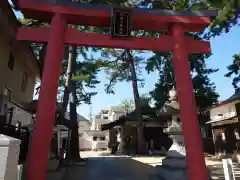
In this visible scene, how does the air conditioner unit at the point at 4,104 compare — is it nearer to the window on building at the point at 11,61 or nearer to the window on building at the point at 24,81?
the window on building at the point at 11,61

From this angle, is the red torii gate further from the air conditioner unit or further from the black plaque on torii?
the air conditioner unit

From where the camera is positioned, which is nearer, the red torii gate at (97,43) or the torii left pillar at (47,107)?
the torii left pillar at (47,107)

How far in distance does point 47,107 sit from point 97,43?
7.80ft

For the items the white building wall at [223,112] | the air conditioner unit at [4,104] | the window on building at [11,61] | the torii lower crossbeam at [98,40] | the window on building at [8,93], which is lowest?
the air conditioner unit at [4,104]

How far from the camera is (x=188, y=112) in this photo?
586 centimetres

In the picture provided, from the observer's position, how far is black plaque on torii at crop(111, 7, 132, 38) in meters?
6.44

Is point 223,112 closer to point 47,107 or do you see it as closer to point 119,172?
point 119,172

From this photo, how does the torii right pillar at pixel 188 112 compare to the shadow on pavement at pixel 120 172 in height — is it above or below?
above

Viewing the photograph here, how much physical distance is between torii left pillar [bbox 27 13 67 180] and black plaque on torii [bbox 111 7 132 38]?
1.48 m

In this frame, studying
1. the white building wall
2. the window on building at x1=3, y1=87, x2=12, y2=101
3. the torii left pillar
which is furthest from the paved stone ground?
the white building wall

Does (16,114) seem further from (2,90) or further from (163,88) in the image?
(163,88)

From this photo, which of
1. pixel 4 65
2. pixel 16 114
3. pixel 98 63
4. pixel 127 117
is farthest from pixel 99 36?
pixel 127 117

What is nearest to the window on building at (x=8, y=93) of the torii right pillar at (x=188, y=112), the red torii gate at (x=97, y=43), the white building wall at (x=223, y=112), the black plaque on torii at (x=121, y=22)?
the red torii gate at (x=97, y=43)

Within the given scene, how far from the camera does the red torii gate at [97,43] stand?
5.20 m
